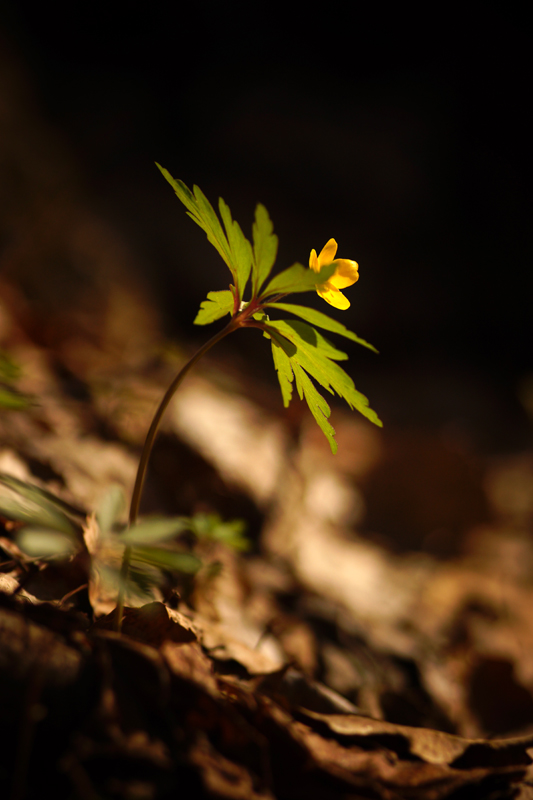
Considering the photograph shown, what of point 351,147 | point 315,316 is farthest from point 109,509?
point 351,147

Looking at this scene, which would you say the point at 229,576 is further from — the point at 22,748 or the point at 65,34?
the point at 65,34

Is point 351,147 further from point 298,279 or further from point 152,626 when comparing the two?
point 152,626

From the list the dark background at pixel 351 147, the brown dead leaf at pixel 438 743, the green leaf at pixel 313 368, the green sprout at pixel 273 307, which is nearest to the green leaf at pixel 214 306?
the green sprout at pixel 273 307

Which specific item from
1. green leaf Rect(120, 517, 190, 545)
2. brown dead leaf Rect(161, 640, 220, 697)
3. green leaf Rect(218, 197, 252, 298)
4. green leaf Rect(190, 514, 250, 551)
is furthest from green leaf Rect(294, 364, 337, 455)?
green leaf Rect(190, 514, 250, 551)

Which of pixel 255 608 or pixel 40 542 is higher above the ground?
pixel 40 542

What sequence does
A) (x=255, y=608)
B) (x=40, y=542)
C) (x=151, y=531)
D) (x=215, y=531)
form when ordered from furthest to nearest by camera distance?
(x=255, y=608) < (x=215, y=531) < (x=151, y=531) < (x=40, y=542)

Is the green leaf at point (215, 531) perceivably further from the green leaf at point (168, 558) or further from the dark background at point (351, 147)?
the dark background at point (351, 147)
